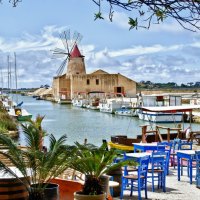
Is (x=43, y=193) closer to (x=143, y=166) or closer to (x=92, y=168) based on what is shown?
(x=92, y=168)

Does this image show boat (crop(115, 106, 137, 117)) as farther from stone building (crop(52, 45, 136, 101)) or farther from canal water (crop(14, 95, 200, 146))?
stone building (crop(52, 45, 136, 101))

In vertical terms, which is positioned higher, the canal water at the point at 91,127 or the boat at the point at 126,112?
the boat at the point at 126,112

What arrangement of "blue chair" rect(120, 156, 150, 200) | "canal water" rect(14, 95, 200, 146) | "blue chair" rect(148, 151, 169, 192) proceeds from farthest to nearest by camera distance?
1. "canal water" rect(14, 95, 200, 146)
2. "blue chair" rect(148, 151, 169, 192)
3. "blue chair" rect(120, 156, 150, 200)

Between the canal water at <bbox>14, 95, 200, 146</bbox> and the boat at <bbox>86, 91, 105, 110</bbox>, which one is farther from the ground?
the boat at <bbox>86, 91, 105, 110</bbox>

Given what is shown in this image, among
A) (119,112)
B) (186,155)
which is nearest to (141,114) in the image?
(119,112)

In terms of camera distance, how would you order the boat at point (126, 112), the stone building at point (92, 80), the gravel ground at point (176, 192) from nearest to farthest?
the gravel ground at point (176, 192)
the boat at point (126, 112)
the stone building at point (92, 80)

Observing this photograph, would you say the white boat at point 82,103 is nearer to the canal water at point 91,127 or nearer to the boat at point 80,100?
the boat at point 80,100

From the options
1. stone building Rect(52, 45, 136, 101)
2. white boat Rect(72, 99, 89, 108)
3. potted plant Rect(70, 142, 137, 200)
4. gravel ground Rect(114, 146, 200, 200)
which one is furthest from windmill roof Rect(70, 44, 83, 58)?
Result: potted plant Rect(70, 142, 137, 200)

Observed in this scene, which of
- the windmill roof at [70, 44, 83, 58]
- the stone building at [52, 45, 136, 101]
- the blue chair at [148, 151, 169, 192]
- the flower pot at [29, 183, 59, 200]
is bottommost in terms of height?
the blue chair at [148, 151, 169, 192]

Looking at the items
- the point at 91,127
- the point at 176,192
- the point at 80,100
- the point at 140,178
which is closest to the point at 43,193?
the point at 140,178

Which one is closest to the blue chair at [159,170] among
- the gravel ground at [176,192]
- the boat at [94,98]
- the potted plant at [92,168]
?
the gravel ground at [176,192]

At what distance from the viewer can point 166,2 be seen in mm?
2945

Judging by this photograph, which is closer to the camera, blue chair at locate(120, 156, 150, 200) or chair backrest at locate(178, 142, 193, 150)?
blue chair at locate(120, 156, 150, 200)

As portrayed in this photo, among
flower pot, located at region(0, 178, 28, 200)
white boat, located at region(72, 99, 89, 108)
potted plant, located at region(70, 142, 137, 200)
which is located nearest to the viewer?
flower pot, located at region(0, 178, 28, 200)
